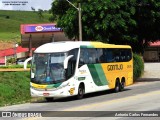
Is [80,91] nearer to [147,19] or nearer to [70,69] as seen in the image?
[70,69]

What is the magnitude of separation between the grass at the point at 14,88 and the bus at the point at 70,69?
2.30 meters

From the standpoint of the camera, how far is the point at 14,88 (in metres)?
27.8

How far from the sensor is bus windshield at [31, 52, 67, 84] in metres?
23.1

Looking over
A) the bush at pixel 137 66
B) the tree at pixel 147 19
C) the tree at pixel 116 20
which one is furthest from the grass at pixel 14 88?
the bush at pixel 137 66

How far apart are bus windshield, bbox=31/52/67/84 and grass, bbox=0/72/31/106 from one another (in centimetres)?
223

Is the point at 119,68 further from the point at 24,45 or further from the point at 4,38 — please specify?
the point at 4,38

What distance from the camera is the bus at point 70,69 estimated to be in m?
23.1

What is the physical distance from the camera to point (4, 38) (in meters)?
138

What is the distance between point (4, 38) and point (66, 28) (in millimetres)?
100832

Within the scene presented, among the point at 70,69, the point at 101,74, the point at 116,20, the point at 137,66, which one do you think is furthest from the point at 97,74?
the point at 137,66

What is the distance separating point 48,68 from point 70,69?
121 centimetres

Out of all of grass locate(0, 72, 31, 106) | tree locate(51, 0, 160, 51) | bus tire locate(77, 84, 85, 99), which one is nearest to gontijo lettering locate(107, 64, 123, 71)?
bus tire locate(77, 84, 85, 99)

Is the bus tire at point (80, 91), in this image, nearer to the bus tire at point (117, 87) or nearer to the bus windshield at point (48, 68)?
the bus windshield at point (48, 68)

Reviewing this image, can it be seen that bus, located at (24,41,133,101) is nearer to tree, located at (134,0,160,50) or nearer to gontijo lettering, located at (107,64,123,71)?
gontijo lettering, located at (107,64,123,71)
